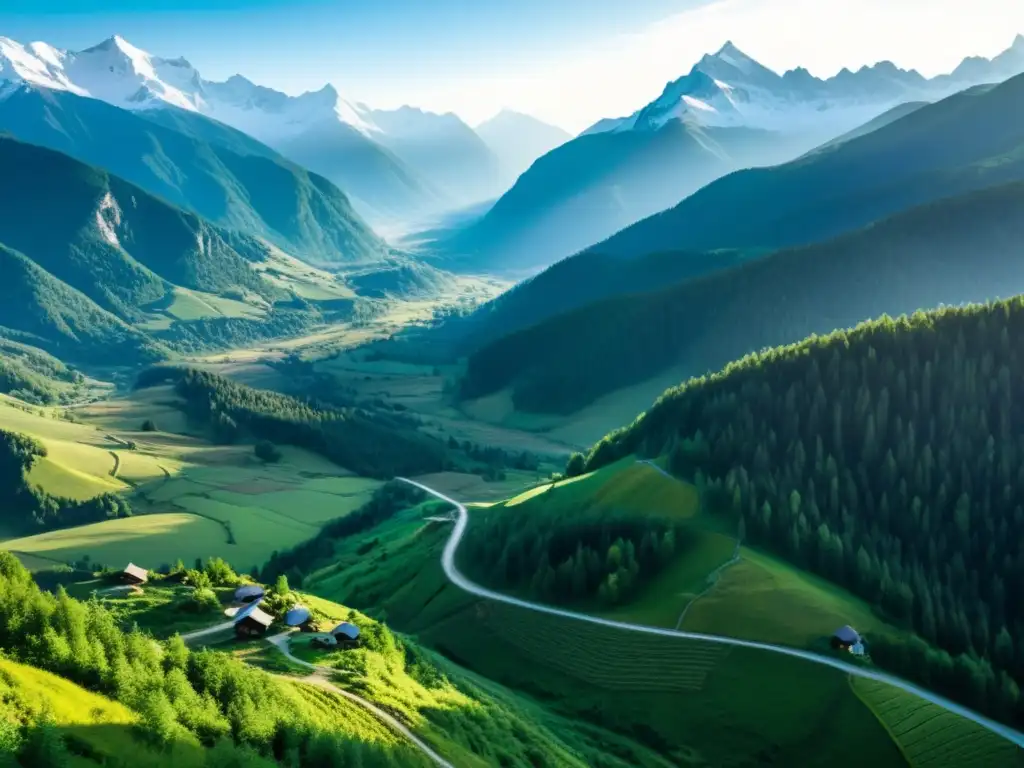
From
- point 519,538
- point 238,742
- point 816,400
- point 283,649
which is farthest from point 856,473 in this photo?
point 238,742

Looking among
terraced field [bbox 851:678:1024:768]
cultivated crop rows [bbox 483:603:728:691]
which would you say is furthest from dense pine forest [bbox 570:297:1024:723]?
cultivated crop rows [bbox 483:603:728:691]

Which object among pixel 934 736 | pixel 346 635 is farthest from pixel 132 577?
pixel 934 736

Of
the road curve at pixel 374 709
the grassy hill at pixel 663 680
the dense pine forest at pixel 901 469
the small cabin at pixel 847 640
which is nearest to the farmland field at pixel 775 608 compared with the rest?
the grassy hill at pixel 663 680

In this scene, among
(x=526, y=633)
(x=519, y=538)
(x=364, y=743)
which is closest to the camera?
(x=364, y=743)

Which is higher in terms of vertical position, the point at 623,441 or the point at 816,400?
the point at 816,400

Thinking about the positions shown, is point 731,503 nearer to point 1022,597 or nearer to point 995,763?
point 1022,597

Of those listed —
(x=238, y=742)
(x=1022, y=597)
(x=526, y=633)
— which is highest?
(x=238, y=742)

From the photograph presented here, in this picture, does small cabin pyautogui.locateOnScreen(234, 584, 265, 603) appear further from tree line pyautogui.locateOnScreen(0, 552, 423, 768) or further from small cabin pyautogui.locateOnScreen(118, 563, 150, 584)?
tree line pyautogui.locateOnScreen(0, 552, 423, 768)

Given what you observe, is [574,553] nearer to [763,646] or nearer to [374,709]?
[763,646]
